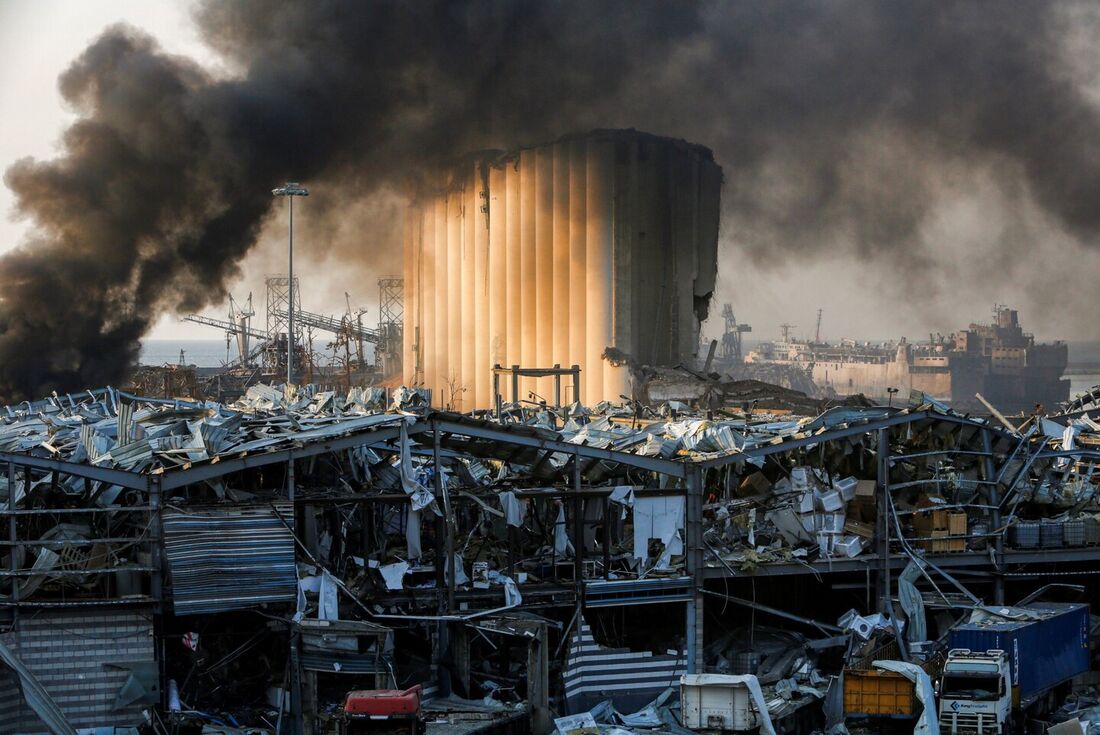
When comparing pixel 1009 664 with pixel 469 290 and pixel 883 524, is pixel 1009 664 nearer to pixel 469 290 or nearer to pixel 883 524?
pixel 883 524

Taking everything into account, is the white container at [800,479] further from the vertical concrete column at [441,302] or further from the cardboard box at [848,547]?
the vertical concrete column at [441,302]

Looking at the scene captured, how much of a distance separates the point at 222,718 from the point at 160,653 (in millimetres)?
1161

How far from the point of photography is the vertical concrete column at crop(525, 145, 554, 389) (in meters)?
46.2

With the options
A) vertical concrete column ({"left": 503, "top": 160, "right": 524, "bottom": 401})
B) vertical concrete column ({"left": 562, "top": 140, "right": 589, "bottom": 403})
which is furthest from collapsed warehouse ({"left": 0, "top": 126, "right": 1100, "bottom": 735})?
vertical concrete column ({"left": 503, "top": 160, "right": 524, "bottom": 401})

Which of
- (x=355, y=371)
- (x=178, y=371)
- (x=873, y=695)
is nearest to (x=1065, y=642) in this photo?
(x=873, y=695)

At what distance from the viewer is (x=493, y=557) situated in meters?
20.7

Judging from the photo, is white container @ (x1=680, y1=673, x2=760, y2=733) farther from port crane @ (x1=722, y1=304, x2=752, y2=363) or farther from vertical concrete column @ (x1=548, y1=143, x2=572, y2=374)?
port crane @ (x1=722, y1=304, x2=752, y2=363)

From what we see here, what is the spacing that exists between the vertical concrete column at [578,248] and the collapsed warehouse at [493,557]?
818 inches

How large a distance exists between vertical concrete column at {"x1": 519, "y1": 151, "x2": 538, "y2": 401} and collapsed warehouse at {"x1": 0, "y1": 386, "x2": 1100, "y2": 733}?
23.3 metres

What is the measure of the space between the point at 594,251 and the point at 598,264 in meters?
0.44

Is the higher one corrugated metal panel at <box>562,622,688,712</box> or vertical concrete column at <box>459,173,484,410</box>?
vertical concrete column at <box>459,173,484,410</box>

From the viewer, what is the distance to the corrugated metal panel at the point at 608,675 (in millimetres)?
19172

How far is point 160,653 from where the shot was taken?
57.7 ft

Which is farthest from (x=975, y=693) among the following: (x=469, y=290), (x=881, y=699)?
(x=469, y=290)
